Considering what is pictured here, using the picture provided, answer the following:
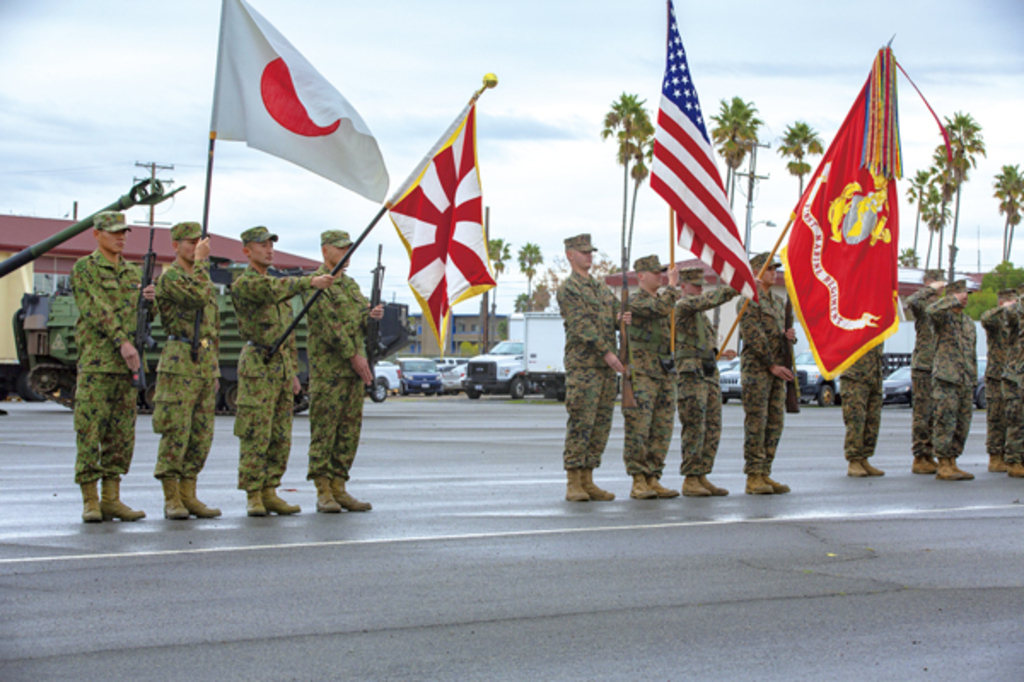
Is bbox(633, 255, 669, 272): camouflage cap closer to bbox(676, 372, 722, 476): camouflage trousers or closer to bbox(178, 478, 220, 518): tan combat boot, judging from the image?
bbox(676, 372, 722, 476): camouflage trousers

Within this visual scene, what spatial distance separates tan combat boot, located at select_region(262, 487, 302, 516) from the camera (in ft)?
25.8

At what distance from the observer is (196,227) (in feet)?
25.1

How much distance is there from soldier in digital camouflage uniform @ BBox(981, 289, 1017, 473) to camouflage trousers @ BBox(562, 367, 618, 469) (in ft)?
16.3

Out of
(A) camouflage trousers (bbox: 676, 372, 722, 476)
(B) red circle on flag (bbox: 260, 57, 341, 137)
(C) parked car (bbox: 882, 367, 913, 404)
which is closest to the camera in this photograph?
(B) red circle on flag (bbox: 260, 57, 341, 137)

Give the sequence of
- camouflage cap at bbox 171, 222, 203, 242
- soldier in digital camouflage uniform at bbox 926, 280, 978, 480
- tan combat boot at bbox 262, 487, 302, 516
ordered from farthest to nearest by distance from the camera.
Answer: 1. soldier in digital camouflage uniform at bbox 926, 280, 978, 480
2. tan combat boot at bbox 262, 487, 302, 516
3. camouflage cap at bbox 171, 222, 203, 242

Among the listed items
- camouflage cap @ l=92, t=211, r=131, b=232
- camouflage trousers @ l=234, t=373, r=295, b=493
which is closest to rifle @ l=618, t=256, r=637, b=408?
camouflage trousers @ l=234, t=373, r=295, b=493

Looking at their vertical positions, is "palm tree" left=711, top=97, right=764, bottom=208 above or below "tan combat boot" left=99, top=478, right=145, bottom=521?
above

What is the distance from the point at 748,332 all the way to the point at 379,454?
18.6 feet

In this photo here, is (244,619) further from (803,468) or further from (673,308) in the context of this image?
(803,468)

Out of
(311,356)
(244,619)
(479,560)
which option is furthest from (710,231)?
(244,619)

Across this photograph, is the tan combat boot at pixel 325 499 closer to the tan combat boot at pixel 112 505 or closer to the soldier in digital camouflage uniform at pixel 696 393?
the tan combat boot at pixel 112 505

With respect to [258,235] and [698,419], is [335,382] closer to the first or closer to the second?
[258,235]

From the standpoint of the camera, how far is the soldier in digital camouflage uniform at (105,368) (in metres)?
7.31

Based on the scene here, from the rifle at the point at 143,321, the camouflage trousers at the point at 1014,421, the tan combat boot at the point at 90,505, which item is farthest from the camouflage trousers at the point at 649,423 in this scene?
the camouflage trousers at the point at 1014,421
